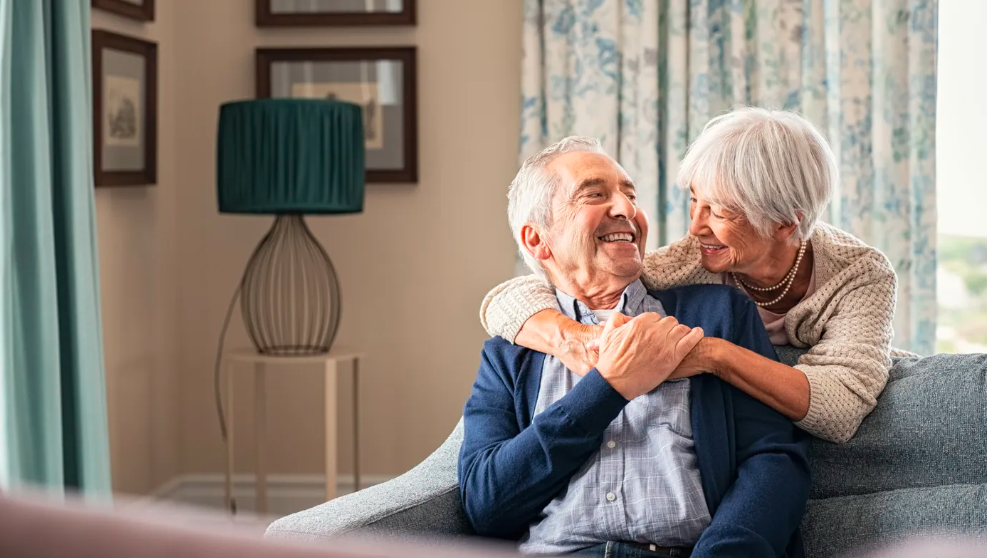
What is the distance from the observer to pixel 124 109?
328 cm

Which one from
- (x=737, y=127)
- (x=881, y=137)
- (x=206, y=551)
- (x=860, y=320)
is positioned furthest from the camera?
(x=881, y=137)

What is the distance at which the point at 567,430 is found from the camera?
1.60m

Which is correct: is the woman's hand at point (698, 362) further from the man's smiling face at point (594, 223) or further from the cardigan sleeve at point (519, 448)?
the man's smiling face at point (594, 223)

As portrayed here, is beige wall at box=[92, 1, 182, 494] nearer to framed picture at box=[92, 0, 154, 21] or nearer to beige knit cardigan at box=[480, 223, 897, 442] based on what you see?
framed picture at box=[92, 0, 154, 21]

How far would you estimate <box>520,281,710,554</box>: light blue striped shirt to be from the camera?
1609 millimetres

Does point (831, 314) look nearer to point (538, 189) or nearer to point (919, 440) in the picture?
point (919, 440)

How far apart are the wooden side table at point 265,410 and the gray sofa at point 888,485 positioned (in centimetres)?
152

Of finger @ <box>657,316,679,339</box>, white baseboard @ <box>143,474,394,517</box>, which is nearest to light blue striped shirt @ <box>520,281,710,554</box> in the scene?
finger @ <box>657,316,679,339</box>

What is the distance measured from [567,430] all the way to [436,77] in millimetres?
2313

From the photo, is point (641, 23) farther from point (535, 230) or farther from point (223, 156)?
point (535, 230)

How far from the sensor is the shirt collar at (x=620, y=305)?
186cm

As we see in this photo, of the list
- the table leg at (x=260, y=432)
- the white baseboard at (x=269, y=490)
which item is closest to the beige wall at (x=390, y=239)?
the white baseboard at (x=269, y=490)

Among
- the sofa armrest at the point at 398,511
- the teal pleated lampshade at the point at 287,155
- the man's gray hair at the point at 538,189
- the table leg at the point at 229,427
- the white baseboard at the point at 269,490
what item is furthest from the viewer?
the white baseboard at the point at 269,490

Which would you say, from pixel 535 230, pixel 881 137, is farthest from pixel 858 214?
pixel 535 230
